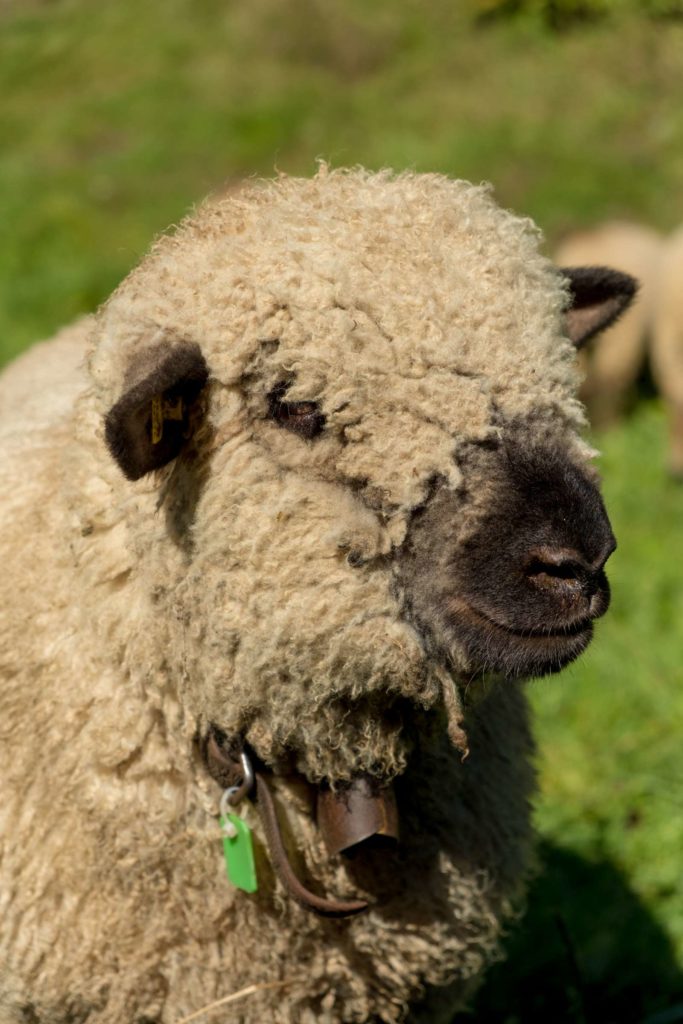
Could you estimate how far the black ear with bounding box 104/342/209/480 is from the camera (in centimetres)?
225

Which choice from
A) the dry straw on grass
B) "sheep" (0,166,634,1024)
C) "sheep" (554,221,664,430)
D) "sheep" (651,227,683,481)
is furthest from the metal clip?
"sheep" (554,221,664,430)

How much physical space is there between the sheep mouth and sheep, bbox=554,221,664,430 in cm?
656

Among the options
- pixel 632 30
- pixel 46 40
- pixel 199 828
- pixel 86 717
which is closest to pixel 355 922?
pixel 199 828

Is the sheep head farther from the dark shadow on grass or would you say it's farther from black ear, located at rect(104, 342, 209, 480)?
the dark shadow on grass

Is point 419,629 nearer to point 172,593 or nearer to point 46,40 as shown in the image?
point 172,593

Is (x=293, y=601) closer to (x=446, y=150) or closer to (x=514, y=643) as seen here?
(x=514, y=643)

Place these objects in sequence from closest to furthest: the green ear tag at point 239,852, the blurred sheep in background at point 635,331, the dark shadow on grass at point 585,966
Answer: the green ear tag at point 239,852
the dark shadow on grass at point 585,966
the blurred sheep in background at point 635,331

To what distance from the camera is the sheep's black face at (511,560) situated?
7.45 feet

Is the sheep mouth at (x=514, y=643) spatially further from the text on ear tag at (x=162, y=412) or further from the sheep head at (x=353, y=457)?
the text on ear tag at (x=162, y=412)

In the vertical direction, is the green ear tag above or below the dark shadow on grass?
above

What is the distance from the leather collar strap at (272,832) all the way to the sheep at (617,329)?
21.2 feet

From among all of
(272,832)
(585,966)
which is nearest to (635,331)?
(585,966)

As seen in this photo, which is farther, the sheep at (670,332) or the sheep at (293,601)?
the sheep at (670,332)

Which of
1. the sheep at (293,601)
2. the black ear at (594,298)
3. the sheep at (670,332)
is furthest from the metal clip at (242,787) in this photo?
the sheep at (670,332)
